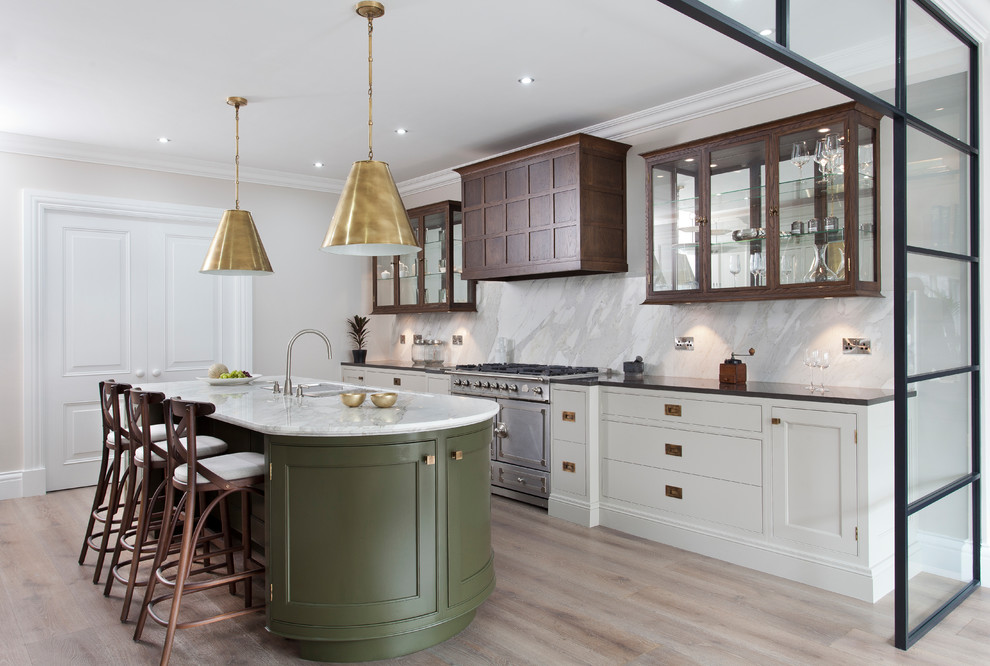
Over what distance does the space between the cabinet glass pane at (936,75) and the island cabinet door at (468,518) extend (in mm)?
2370

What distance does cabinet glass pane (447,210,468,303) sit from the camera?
598 centimetres

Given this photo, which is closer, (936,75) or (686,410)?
(936,75)

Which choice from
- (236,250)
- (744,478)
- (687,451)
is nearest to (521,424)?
(687,451)

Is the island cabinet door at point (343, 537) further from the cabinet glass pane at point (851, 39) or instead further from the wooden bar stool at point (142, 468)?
the cabinet glass pane at point (851, 39)

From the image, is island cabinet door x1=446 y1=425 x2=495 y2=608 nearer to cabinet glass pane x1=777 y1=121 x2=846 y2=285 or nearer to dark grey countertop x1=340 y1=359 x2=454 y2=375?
cabinet glass pane x1=777 y1=121 x2=846 y2=285

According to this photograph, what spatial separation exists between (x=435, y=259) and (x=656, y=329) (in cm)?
237

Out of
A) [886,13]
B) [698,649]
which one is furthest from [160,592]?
[886,13]

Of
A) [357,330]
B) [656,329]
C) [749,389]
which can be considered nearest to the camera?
[749,389]

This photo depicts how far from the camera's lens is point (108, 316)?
18.3 ft

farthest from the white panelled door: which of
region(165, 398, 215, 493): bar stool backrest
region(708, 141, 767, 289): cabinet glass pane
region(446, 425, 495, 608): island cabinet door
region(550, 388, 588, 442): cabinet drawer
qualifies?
region(708, 141, 767, 289): cabinet glass pane

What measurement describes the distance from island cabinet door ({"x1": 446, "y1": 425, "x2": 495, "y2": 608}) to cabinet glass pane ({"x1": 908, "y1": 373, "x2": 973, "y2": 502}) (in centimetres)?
178

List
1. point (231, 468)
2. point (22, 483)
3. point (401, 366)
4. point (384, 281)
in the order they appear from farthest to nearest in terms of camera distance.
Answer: point (384, 281), point (401, 366), point (22, 483), point (231, 468)

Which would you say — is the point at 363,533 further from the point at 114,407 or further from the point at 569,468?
the point at 569,468

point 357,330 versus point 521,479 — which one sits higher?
point 357,330
